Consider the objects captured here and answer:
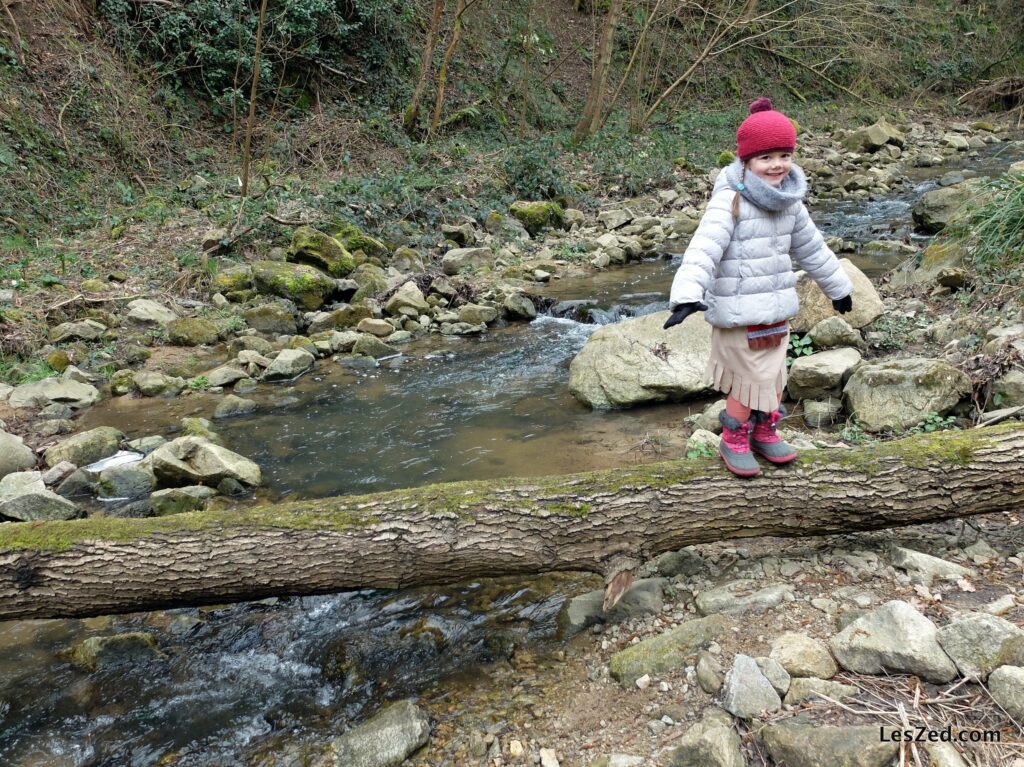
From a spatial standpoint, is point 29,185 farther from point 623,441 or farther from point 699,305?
point 699,305

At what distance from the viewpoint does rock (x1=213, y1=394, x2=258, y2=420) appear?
21.1ft

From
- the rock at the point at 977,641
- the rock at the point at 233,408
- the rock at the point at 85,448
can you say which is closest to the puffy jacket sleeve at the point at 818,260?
the rock at the point at 977,641

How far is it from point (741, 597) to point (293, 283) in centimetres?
729

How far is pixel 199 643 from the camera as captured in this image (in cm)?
349

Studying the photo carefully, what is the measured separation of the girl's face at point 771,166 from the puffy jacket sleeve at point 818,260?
262 mm

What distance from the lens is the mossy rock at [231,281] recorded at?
29.4ft

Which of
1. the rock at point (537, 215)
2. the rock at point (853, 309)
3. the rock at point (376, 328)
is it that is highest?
the rock at point (537, 215)

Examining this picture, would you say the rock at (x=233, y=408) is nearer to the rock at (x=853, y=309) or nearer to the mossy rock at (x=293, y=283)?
the mossy rock at (x=293, y=283)

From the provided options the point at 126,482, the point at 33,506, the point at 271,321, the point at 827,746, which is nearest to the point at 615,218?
the point at 271,321

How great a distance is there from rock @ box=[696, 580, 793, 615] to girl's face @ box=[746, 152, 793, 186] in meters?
1.73

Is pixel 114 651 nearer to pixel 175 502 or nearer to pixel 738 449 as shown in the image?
pixel 175 502

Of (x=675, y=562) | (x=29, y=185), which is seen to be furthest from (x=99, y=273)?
(x=675, y=562)

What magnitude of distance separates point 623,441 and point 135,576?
337cm

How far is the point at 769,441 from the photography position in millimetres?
3234
